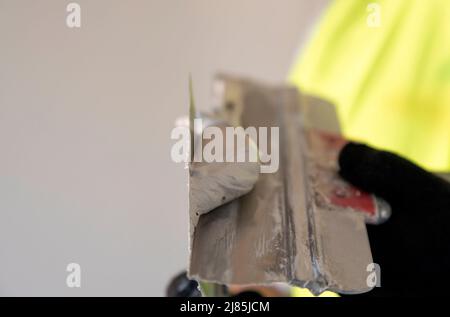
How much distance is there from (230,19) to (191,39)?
9 centimetres

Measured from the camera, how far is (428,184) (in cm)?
37

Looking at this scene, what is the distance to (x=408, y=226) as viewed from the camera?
39 cm

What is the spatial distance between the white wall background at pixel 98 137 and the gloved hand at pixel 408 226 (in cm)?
23

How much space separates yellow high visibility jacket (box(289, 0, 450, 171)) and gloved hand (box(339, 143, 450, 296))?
0.50 feet

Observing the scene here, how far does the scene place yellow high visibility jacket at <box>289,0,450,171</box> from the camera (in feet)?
1.56

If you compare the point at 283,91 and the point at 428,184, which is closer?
the point at 428,184

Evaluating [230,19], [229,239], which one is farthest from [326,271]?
[230,19]

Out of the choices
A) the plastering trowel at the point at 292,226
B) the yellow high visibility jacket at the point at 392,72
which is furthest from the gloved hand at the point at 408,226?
the yellow high visibility jacket at the point at 392,72

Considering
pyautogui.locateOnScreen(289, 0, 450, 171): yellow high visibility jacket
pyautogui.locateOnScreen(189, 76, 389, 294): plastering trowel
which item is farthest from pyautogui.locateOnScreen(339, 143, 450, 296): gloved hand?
pyautogui.locateOnScreen(289, 0, 450, 171): yellow high visibility jacket

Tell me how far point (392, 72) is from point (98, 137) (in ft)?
1.20

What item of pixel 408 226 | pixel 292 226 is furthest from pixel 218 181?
pixel 408 226

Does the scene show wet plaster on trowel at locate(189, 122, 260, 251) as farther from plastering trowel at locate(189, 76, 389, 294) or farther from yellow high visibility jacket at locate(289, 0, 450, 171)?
yellow high visibility jacket at locate(289, 0, 450, 171)
